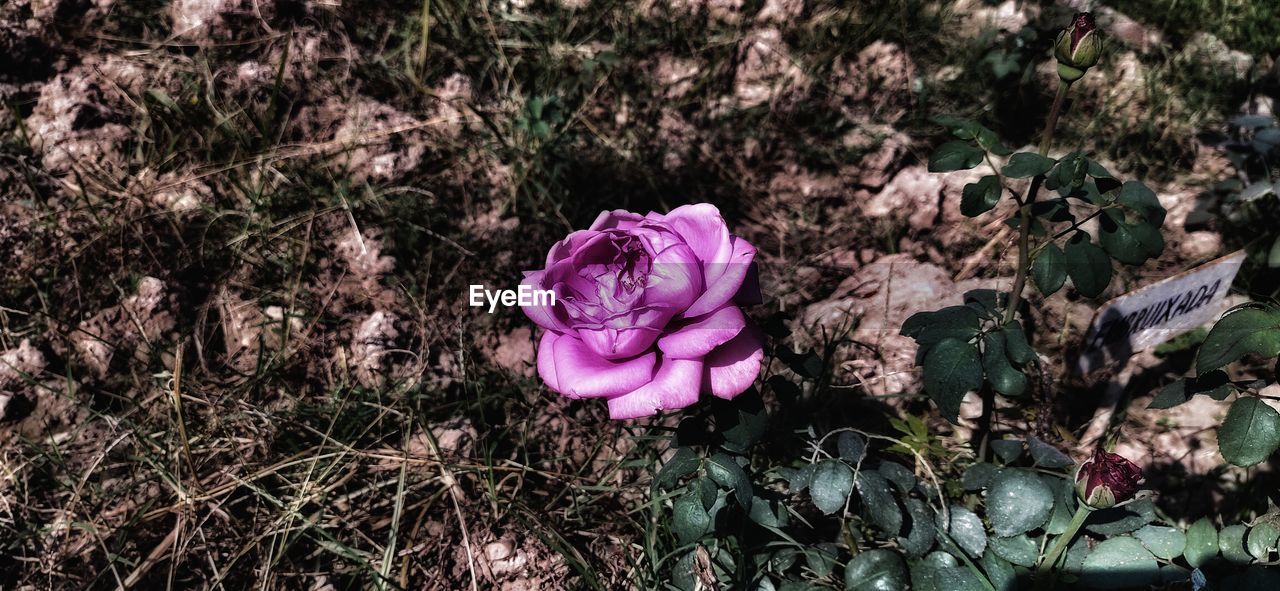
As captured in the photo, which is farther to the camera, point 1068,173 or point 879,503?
point 879,503

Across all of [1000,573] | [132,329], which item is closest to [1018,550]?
[1000,573]

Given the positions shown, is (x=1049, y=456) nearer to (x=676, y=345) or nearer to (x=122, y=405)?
(x=676, y=345)

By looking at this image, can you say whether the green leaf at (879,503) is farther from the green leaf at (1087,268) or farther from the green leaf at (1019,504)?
the green leaf at (1087,268)

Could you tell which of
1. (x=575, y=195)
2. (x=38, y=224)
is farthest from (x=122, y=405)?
(x=575, y=195)

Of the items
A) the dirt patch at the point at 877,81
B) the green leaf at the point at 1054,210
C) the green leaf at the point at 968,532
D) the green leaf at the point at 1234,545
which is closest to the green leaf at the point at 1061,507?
the green leaf at the point at 968,532

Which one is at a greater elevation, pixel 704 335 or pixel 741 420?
pixel 704 335

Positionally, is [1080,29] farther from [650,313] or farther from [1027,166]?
[650,313]

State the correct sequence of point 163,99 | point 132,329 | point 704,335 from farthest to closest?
1. point 163,99
2. point 132,329
3. point 704,335
